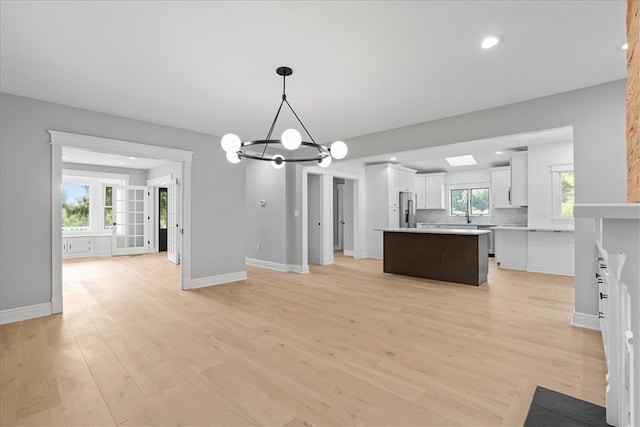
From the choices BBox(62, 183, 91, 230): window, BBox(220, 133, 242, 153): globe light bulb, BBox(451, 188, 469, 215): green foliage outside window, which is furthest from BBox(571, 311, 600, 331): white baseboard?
BBox(62, 183, 91, 230): window

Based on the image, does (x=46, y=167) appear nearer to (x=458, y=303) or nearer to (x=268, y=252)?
(x=268, y=252)

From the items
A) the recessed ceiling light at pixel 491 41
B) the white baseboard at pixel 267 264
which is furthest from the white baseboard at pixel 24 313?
the recessed ceiling light at pixel 491 41

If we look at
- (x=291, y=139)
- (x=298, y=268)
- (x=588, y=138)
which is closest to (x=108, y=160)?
(x=298, y=268)

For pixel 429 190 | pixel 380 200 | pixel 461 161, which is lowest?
pixel 380 200

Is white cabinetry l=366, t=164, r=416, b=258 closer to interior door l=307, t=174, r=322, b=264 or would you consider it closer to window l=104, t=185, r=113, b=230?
interior door l=307, t=174, r=322, b=264

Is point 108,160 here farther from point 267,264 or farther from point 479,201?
point 479,201

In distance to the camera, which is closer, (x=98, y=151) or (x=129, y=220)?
(x=98, y=151)

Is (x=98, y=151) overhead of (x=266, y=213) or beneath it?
overhead

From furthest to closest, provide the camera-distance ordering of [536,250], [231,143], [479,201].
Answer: [479,201]
[536,250]
[231,143]

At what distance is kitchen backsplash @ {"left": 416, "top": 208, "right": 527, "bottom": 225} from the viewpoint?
7809mm

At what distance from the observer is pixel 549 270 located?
5922 mm

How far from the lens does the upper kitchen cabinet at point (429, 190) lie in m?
9.33

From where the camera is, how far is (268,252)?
6.74 meters

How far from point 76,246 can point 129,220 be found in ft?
4.64
